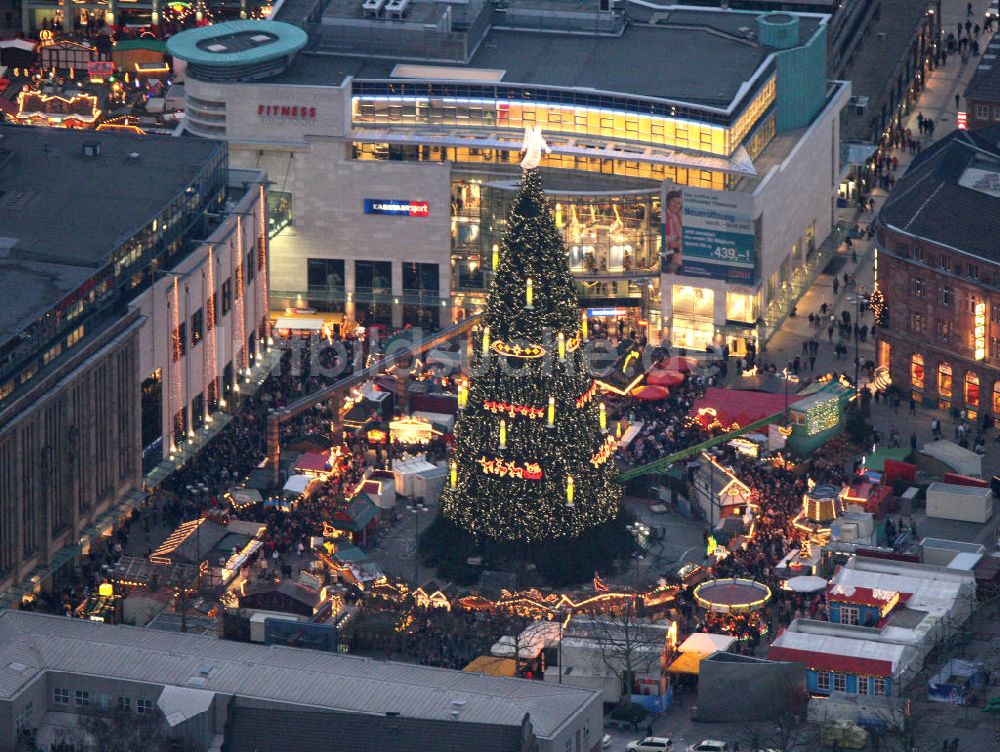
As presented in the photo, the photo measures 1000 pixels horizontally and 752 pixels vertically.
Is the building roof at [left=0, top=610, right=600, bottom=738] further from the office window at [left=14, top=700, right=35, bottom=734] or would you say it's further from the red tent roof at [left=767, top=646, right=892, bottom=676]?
the red tent roof at [left=767, top=646, right=892, bottom=676]

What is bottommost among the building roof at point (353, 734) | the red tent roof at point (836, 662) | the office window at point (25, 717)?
the red tent roof at point (836, 662)

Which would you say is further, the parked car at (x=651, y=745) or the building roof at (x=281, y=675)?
the parked car at (x=651, y=745)

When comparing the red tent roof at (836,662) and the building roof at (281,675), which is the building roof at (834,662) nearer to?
the red tent roof at (836,662)

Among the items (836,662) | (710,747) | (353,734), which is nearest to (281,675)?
(353,734)

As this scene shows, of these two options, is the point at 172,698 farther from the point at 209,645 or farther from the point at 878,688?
the point at 878,688

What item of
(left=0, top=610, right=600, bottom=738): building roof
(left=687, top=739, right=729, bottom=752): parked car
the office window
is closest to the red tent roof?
(left=687, top=739, right=729, bottom=752): parked car

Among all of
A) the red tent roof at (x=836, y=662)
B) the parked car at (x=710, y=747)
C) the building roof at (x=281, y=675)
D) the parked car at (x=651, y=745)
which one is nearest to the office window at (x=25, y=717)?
the building roof at (x=281, y=675)
